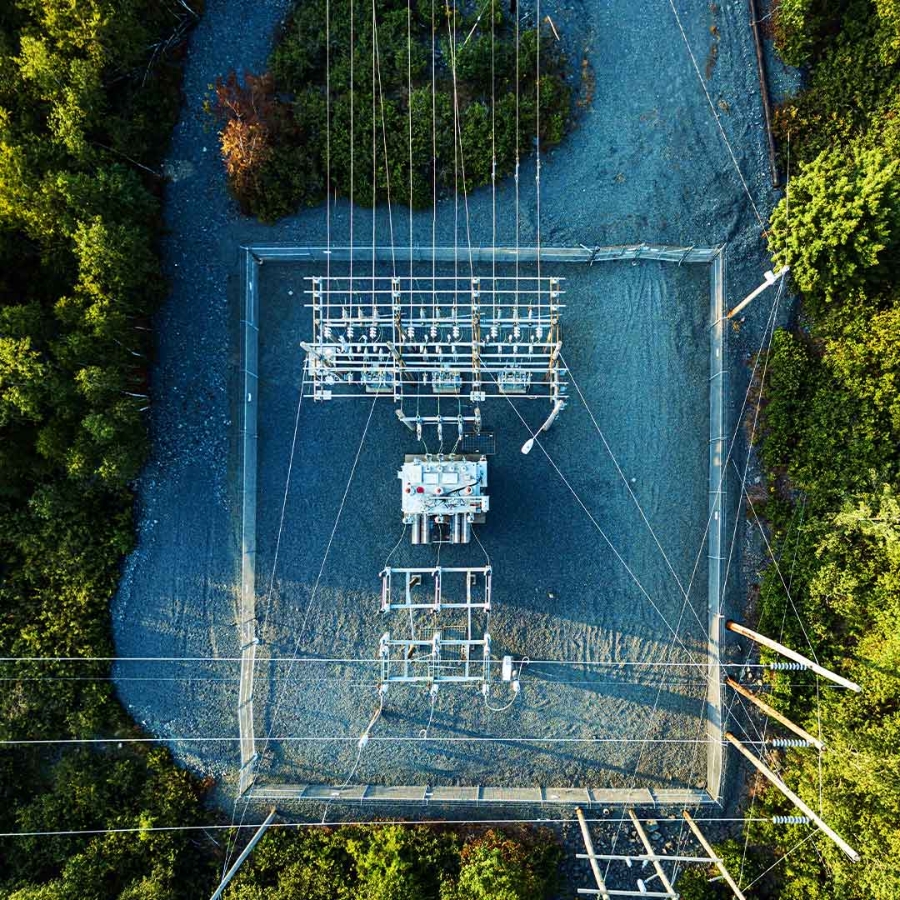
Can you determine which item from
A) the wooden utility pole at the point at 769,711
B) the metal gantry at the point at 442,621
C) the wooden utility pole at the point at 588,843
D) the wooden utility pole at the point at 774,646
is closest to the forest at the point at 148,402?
the wooden utility pole at the point at 769,711

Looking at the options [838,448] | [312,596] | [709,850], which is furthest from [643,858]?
[838,448]

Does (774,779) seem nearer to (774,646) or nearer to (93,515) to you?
(774,646)

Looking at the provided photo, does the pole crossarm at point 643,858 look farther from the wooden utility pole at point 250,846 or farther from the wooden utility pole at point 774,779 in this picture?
A: the wooden utility pole at point 250,846

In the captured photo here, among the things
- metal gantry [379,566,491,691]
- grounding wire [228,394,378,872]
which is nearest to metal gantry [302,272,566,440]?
grounding wire [228,394,378,872]

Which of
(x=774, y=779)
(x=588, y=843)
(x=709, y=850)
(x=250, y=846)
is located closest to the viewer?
(x=774, y=779)

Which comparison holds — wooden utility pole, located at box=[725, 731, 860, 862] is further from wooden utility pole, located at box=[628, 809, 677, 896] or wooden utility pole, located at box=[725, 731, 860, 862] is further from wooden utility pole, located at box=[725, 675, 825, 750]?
wooden utility pole, located at box=[628, 809, 677, 896]

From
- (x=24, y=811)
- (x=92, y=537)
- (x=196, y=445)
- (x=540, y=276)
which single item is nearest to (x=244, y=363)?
(x=196, y=445)

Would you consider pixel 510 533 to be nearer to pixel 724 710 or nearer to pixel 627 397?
pixel 627 397
